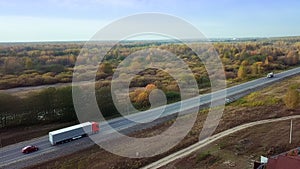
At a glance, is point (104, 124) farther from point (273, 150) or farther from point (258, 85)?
point (258, 85)

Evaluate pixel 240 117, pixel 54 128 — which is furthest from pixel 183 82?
pixel 54 128

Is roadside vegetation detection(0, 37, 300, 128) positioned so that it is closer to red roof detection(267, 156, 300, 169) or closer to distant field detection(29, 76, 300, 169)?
distant field detection(29, 76, 300, 169)

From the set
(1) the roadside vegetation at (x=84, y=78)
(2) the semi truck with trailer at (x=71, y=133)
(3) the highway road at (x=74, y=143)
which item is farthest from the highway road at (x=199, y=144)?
(2) the semi truck with trailer at (x=71, y=133)

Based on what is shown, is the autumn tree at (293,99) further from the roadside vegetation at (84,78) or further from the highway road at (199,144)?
the highway road at (199,144)

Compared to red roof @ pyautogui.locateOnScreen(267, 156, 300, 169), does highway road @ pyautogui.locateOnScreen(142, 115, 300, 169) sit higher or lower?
lower

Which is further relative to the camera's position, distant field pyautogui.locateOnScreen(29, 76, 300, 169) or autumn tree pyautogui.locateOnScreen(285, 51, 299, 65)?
autumn tree pyautogui.locateOnScreen(285, 51, 299, 65)

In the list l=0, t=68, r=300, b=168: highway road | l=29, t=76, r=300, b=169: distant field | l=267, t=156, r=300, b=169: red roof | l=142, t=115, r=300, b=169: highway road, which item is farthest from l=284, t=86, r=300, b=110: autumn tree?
l=267, t=156, r=300, b=169: red roof
